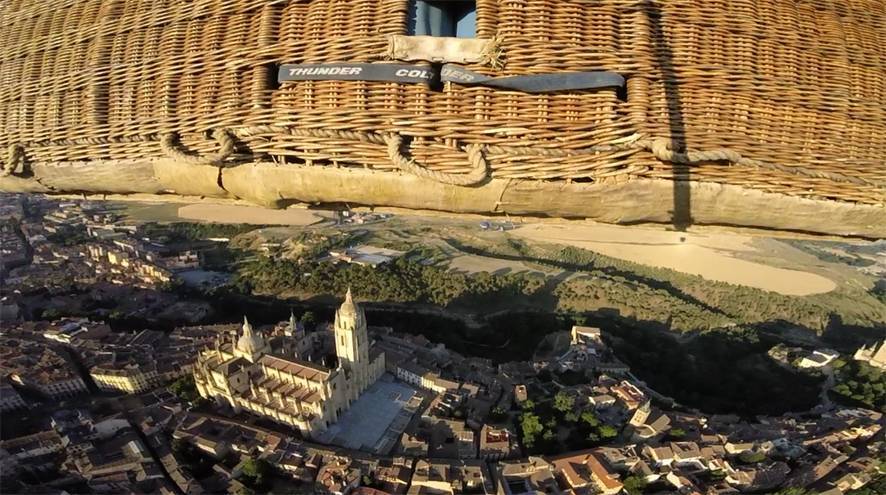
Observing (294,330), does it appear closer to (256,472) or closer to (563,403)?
(256,472)

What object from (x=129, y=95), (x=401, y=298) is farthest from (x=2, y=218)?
(x=129, y=95)

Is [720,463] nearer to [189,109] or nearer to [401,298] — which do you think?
[401,298]

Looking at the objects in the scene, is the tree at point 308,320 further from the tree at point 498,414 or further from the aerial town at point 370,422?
the tree at point 498,414

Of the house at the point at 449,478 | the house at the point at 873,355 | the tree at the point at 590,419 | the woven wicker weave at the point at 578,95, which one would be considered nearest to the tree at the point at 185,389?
the house at the point at 449,478

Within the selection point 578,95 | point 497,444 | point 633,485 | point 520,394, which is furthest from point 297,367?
point 578,95

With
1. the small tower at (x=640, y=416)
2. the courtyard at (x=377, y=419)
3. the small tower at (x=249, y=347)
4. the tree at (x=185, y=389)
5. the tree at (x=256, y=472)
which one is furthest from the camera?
the small tower at (x=249, y=347)

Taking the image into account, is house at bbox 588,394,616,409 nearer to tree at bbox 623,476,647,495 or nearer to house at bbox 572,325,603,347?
tree at bbox 623,476,647,495

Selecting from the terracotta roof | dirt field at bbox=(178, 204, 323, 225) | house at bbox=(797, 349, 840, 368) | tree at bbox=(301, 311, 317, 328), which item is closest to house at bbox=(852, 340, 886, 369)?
house at bbox=(797, 349, 840, 368)

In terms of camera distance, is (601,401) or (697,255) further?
A: (697,255)
